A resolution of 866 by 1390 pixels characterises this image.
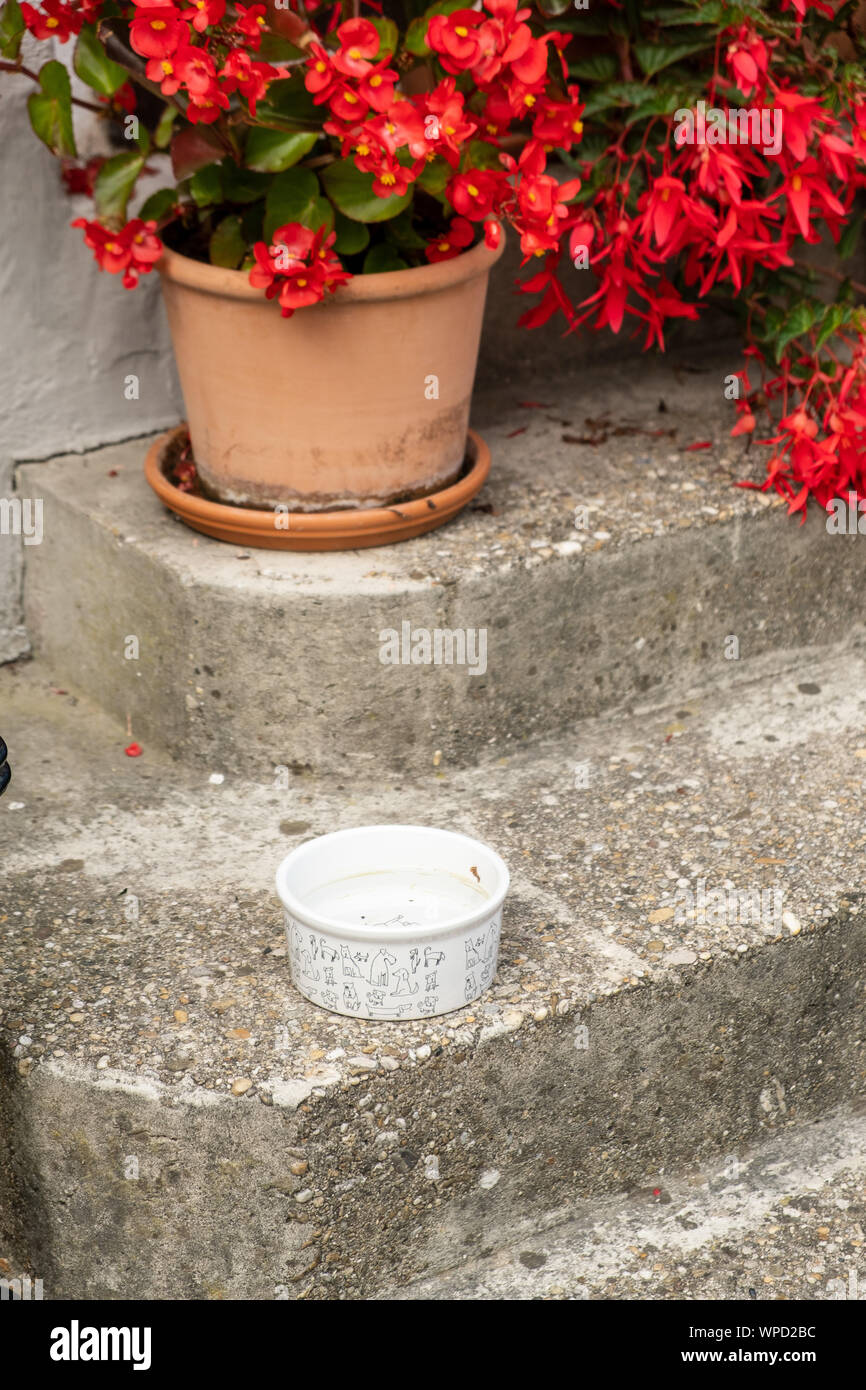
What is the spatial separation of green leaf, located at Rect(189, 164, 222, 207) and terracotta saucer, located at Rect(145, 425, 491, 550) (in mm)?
402

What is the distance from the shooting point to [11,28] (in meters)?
1.88

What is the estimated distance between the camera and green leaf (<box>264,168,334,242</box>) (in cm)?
191

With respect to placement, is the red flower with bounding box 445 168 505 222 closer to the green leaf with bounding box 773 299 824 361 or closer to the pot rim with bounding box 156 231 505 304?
the pot rim with bounding box 156 231 505 304

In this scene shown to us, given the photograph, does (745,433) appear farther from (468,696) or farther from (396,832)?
(396,832)

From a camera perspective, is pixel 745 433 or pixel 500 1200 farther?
pixel 745 433

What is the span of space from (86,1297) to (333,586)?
3.00 feet

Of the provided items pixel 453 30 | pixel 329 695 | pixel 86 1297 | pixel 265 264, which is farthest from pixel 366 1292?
pixel 453 30

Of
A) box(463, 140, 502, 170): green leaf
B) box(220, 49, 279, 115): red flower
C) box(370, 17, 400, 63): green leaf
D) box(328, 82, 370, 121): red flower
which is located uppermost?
box(370, 17, 400, 63): green leaf

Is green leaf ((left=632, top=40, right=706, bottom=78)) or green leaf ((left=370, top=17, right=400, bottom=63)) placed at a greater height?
green leaf ((left=370, top=17, right=400, bottom=63))

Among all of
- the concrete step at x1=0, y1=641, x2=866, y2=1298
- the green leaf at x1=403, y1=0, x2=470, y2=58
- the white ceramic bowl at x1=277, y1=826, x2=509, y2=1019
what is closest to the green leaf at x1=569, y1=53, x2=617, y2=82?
the green leaf at x1=403, y1=0, x2=470, y2=58

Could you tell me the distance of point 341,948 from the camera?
5.10ft

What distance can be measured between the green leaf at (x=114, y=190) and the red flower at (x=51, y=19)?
192mm

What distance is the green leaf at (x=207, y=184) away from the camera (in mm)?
1966

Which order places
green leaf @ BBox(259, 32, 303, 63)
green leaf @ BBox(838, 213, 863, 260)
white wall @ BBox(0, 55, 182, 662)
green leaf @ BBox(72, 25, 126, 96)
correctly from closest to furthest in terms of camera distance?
green leaf @ BBox(259, 32, 303, 63), green leaf @ BBox(72, 25, 126, 96), white wall @ BBox(0, 55, 182, 662), green leaf @ BBox(838, 213, 863, 260)
